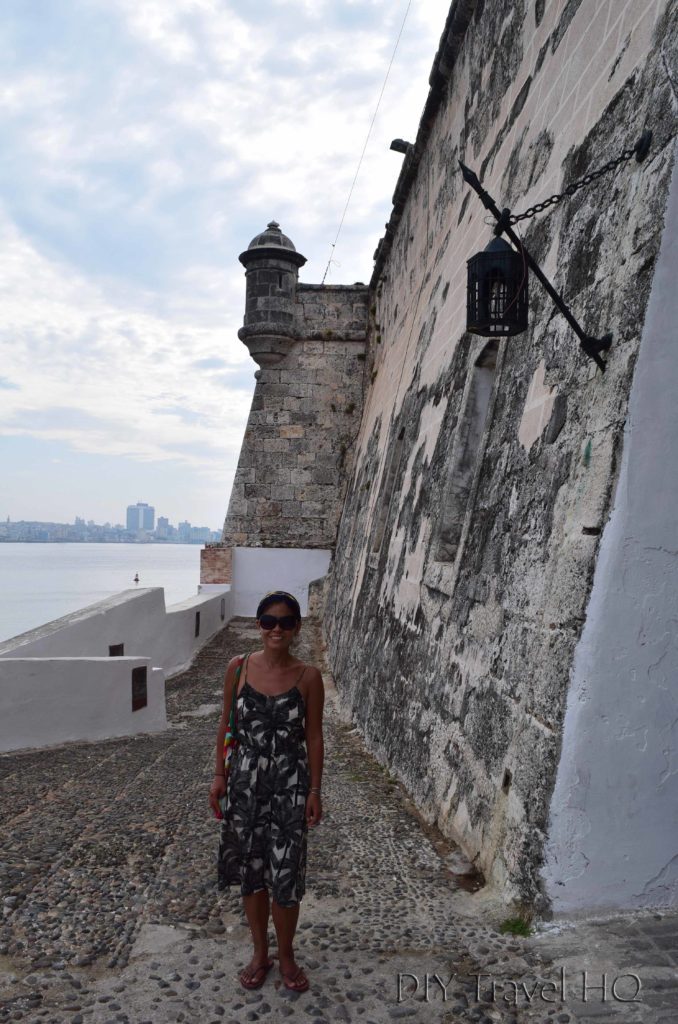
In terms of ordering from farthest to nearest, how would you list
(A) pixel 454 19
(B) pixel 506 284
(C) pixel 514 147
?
(A) pixel 454 19 < (C) pixel 514 147 < (B) pixel 506 284

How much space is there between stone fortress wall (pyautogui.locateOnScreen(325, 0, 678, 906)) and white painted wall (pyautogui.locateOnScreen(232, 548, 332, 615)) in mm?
7854

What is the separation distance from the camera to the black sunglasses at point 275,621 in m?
2.56

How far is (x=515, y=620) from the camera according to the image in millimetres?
3328

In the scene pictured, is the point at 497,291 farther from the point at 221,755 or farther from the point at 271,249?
the point at 271,249

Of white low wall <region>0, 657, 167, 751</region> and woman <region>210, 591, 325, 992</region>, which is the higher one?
woman <region>210, 591, 325, 992</region>

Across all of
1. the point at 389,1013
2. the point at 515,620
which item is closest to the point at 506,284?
the point at 515,620

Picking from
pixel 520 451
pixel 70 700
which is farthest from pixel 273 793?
pixel 70 700

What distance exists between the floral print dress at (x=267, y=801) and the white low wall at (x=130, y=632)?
3794 millimetres

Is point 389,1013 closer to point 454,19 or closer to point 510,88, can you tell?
point 510,88

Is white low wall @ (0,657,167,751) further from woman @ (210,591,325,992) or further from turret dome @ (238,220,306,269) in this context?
turret dome @ (238,220,306,269)

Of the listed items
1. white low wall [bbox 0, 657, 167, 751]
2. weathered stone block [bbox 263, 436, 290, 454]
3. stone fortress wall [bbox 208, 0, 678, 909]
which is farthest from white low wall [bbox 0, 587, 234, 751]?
weathered stone block [bbox 263, 436, 290, 454]

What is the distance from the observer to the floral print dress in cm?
246

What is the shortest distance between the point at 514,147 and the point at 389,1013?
4.92 m

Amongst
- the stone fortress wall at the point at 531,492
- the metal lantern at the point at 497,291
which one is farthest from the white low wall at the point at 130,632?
the metal lantern at the point at 497,291
